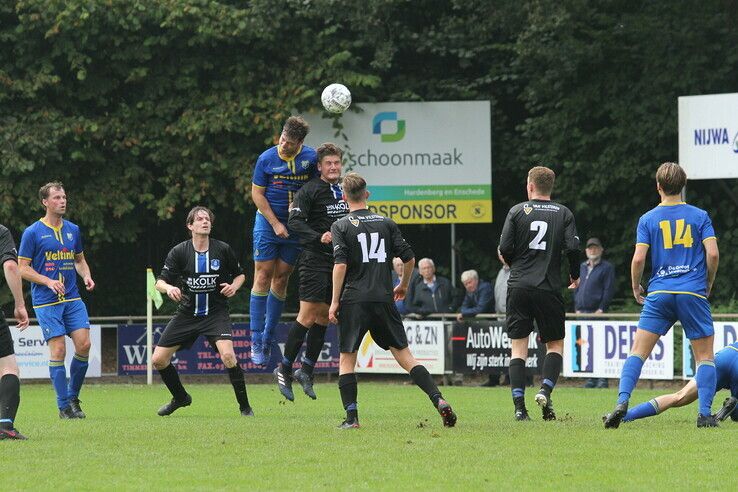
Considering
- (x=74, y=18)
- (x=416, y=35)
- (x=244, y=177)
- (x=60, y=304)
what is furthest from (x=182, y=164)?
(x=60, y=304)

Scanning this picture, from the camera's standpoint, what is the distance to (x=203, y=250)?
47.5ft

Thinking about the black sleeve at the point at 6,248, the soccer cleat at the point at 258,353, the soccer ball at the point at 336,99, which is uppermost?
the soccer ball at the point at 336,99

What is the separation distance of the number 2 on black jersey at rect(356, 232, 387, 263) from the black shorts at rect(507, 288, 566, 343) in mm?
1489

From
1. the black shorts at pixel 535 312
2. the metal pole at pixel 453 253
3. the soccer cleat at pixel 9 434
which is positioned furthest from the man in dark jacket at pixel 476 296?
the soccer cleat at pixel 9 434

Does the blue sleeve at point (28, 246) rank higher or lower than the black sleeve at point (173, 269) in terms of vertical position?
higher

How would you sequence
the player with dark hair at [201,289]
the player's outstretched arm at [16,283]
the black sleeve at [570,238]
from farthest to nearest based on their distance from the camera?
the player with dark hair at [201,289]
the black sleeve at [570,238]
the player's outstretched arm at [16,283]

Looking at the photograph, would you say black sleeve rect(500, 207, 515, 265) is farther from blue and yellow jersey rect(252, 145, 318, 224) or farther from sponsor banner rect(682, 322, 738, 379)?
sponsor banner rect(682, 322, 738, 379)

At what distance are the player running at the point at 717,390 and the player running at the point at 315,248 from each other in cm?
319

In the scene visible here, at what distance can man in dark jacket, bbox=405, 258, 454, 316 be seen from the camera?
23312mm

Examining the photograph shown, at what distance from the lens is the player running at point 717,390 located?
38.5 ft

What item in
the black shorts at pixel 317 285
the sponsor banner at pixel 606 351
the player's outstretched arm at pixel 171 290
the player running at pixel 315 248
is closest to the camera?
the player running at pixel 315 248

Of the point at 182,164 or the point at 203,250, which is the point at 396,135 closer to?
the point at 182,164

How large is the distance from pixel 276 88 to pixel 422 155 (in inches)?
118

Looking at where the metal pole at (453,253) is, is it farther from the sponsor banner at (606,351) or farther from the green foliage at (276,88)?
the sponsor banner at (606,351)
